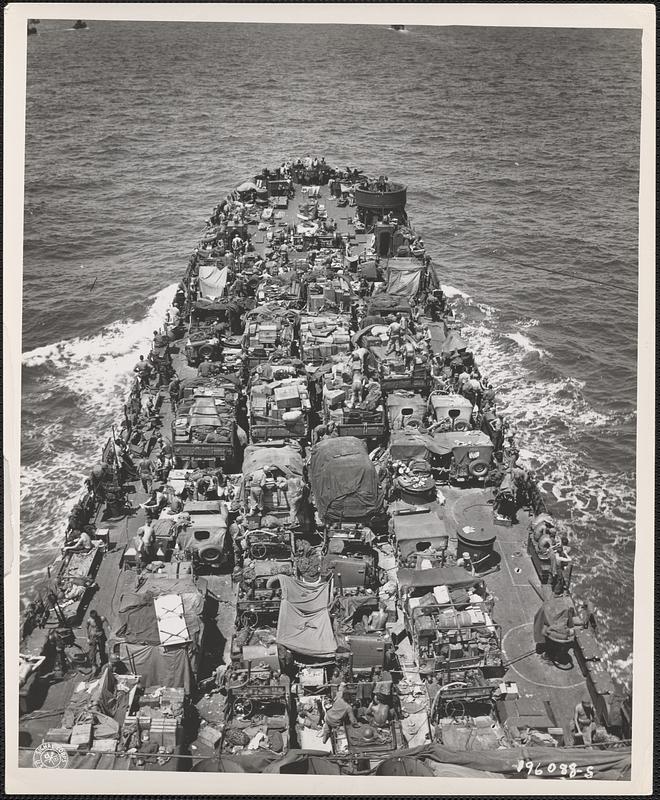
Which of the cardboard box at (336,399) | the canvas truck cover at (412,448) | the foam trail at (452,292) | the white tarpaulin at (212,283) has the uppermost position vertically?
the foam trail at (452,292)

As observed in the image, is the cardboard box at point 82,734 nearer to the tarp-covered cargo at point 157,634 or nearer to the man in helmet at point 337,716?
the tarp-covered cargo at point 157,634

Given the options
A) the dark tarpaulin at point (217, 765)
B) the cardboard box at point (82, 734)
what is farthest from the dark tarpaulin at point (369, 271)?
the dark tarpaulin at point (217, 765)

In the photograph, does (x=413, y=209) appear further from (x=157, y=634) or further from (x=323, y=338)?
(x=157, y=634)

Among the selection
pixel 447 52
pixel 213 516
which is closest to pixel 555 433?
pixel 213 516

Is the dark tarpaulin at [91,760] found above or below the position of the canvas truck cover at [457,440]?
below

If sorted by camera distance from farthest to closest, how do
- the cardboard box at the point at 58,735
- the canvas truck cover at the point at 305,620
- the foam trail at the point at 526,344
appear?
the foam trail at the point at 526,344 < the canvas truck cover at the point at 305,620 < the cardboard box at the point at 58,735

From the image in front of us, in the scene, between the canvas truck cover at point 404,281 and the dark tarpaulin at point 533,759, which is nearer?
the dark tarpaulin at point 533,759

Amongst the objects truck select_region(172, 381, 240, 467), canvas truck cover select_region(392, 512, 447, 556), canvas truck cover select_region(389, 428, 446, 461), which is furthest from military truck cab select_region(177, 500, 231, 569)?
canvas truck cover select_region(389, 428, 446, 461)

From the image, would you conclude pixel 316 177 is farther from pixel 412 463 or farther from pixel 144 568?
pixel 144 568
